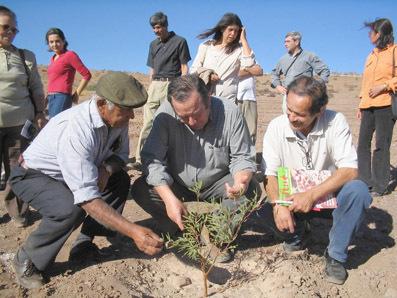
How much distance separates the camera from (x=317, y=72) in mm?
5520

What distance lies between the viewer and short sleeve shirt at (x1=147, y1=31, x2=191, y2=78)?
5.61m

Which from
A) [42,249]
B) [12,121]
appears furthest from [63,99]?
[42,249]

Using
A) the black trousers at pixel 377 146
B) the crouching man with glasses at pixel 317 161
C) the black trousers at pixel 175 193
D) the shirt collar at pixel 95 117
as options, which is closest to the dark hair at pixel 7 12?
the shirt collar at pixel 95 117

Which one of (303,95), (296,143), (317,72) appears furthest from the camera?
(317,72)

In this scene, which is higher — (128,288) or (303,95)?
(303,95)

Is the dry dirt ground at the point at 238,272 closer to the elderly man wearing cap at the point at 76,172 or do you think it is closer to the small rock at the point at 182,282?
the small rock at the point at 182,282

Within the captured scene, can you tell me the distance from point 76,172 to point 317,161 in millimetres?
1795

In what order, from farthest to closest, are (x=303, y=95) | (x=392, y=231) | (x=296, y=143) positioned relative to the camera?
(x=392, y=231) → (x=296, y=143) → (x=303, y=95)

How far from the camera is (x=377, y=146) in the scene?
4.84 meters

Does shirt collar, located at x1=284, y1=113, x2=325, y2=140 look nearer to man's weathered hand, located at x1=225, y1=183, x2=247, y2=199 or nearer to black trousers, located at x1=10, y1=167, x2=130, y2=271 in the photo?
man's weathered hand, located at x1=225, y1=183, x2=247, y2=199

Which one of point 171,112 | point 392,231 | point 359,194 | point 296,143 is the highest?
point 171,112

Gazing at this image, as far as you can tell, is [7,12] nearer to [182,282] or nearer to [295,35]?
[182,282]

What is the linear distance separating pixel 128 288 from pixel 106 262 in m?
0.42

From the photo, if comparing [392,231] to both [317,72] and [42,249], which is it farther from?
[42,249]
